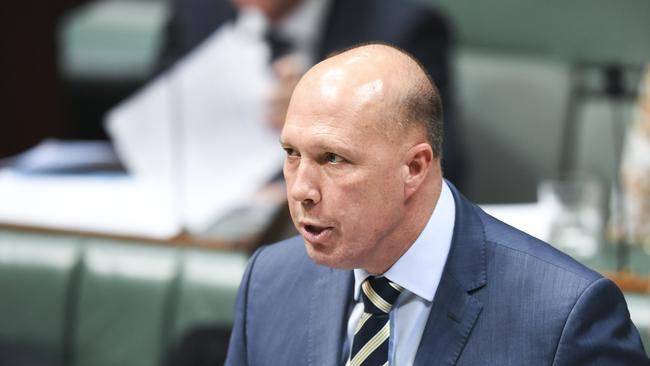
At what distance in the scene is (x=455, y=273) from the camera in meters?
1.18

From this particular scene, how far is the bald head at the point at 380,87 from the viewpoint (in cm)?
107

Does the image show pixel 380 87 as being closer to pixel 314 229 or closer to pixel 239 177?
pixel 314 229

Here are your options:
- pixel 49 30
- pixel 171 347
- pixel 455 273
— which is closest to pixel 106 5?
pixel 49 30

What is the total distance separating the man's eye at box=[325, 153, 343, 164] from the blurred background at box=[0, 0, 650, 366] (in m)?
0.76

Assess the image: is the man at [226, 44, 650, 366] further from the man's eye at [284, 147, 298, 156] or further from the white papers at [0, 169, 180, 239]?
the white papers at [0, 169, 180, 239]

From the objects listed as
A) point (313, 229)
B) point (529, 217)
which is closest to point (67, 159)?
point (529, 217)

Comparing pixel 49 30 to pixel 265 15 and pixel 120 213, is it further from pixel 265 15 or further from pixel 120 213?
pixel 120 213

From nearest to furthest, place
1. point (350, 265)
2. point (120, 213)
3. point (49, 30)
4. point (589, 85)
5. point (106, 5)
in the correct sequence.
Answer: point (350, 265)
point (120, 213)
point (589, 85)
point (106, 5)
point (49, 30)

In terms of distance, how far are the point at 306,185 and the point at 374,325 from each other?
0.64ft

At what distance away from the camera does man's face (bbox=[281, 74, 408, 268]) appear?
107cm

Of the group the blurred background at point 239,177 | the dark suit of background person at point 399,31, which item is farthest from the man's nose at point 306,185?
the dark suit of background person at point 399,31

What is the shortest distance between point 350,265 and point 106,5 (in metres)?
2.45

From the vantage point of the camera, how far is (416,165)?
3.63 ft

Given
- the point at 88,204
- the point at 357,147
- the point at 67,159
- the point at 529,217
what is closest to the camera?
the point at 357,147
